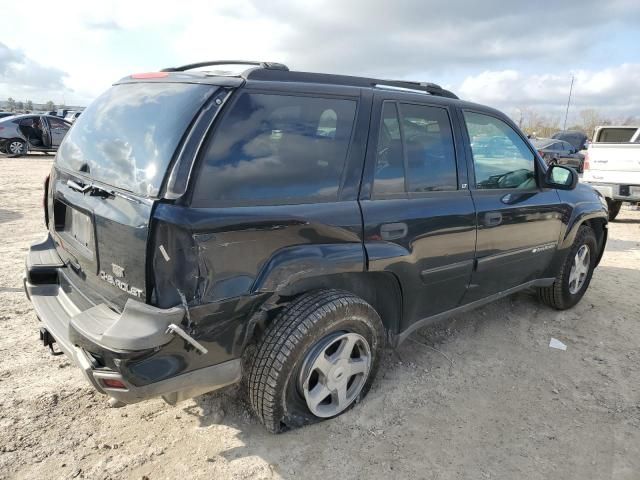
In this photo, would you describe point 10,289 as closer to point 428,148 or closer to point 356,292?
point 356,292

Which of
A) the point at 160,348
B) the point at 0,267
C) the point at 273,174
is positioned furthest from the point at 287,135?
the point at 0,267

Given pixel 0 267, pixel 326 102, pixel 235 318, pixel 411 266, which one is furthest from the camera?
A: pixel 0 267

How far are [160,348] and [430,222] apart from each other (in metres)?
1.71

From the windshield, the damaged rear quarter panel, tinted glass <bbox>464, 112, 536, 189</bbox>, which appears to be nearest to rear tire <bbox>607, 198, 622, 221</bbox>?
tinted glass <bbox>464, 112, 536, 189</bbox>

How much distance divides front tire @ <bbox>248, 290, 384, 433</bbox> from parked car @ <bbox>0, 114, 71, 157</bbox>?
16.6 meters

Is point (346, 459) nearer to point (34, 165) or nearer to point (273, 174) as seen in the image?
point (273, 174)

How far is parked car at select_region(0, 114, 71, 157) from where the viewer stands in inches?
627

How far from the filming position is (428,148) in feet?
9.97

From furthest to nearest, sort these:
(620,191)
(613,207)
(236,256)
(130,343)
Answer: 1. (613,207)
2. (620,191)
3. (236,256)
4. (130,343)

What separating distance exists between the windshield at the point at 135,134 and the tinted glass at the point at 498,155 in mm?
1957

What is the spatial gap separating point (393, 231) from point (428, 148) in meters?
0.66

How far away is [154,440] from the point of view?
2.59 meters

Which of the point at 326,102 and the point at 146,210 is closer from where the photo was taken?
the point at 146,210

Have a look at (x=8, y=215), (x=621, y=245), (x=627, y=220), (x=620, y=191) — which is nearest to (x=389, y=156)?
(x=621, y=245)
